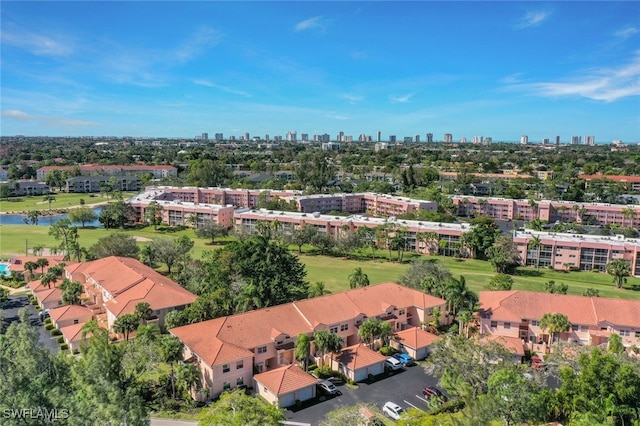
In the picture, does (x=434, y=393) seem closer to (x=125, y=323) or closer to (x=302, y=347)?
(x=302, y=347)

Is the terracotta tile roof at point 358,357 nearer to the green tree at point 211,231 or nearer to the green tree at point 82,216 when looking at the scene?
the green tree at point 211,231

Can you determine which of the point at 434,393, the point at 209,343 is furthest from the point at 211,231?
the point at 434,393

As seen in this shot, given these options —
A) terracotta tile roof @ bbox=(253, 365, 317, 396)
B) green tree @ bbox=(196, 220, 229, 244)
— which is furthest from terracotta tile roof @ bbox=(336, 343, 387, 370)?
green tree @ bbox=(196, 220, 229, 244)

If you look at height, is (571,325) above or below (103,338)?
below

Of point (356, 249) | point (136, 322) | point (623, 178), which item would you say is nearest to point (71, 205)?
point (356, 249)

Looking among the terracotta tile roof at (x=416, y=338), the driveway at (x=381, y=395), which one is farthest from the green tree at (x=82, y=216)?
the driveway at (x=381, y=395)

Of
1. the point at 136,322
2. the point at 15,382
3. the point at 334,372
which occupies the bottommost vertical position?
the point at 334,372

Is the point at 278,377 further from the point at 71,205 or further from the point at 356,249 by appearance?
the point at 71,205
